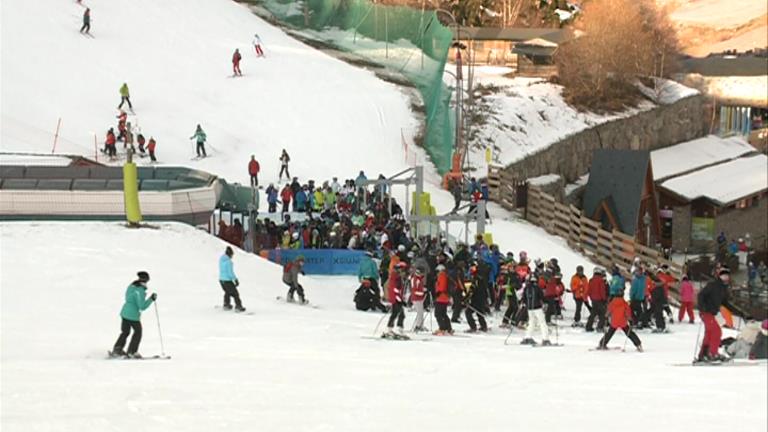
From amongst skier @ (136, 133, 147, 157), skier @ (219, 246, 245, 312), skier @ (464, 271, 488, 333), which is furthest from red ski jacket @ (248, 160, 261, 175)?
skier @ (464, 271, 488, 333)

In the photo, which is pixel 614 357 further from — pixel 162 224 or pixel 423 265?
pixel 162 224

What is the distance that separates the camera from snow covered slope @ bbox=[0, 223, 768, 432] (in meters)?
11.3

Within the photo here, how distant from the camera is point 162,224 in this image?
2156cm

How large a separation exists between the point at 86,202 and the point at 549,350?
9.40m

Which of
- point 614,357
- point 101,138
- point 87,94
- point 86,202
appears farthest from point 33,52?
point 614,357

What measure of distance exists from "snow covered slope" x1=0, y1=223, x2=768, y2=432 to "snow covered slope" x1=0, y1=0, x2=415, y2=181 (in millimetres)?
14841

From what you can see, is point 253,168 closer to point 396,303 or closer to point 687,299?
point 687,299

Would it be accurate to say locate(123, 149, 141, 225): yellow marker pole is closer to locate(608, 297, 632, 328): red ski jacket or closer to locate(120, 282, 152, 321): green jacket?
locate(120, 282, 152, 321): green jacket

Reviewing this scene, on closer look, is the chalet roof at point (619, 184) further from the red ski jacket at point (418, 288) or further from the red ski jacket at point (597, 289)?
the red ski jacket at point (418, 288)

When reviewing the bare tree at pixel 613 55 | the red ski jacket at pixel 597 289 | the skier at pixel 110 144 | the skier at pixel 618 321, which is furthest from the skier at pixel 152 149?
the bare tree at pixel 613 55

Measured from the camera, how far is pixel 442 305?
655 inches

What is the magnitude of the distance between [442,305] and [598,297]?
236 cm

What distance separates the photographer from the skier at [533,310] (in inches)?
628

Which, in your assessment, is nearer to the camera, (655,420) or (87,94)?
(655,420)
